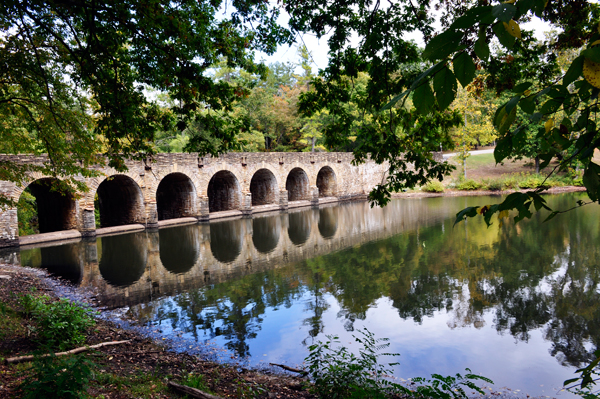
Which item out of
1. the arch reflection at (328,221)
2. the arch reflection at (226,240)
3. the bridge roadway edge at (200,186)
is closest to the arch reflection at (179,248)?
the arch reflection at (226,240)

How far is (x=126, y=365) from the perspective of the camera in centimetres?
513

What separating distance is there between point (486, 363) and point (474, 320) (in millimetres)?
1647

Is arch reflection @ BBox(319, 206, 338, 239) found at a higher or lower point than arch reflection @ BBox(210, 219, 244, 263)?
lower

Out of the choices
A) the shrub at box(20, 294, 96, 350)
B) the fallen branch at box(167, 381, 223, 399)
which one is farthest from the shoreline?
the fallen branch at box(167, 381, 223, 399)

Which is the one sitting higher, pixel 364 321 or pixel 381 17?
pixel 381 17

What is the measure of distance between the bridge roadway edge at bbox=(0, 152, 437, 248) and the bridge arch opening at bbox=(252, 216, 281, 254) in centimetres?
275

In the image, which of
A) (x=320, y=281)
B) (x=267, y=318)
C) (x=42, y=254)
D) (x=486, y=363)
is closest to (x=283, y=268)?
(x=320, y=281)

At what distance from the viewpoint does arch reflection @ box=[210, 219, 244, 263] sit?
13695 mm

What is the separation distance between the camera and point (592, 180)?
1211mm

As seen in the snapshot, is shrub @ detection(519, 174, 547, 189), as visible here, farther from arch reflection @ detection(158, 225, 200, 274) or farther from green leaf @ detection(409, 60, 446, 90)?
green leaf @ detection(409, 60, 446, 90)

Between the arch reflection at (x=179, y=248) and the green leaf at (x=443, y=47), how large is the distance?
11.5m

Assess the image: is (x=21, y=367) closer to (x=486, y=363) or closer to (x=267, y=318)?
(x=267, y=318)

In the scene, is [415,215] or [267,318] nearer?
[267,318]

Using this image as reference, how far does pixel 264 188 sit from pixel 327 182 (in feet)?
20.2
